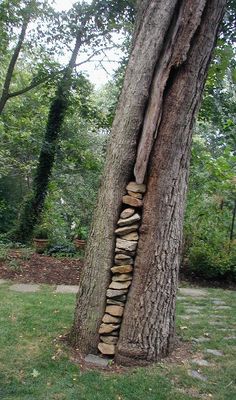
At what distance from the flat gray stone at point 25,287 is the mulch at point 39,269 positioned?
0.18m

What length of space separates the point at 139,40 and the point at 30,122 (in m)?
7.44

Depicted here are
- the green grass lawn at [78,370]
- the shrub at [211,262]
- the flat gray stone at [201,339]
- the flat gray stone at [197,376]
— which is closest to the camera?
the green grass lawn at [78,370]

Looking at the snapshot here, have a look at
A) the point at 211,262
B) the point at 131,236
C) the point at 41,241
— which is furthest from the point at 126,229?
the point at 41,241

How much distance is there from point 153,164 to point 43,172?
6.69 m

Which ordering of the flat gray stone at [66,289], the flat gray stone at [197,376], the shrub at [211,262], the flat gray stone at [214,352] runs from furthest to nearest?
the shrub at [211,262] → the flat gray stone at [66,289] → the flat gray stone at [214,352] → the flat gray stone at [197,376]

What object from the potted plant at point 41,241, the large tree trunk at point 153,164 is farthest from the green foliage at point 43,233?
the large tree trunk at point 153,164

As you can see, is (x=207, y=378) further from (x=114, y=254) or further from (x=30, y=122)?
(x=30, y=122)

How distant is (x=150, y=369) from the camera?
253 cm

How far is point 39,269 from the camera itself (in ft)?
17.3

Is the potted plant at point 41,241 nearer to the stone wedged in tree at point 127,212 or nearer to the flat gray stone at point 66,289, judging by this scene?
the flat gray stone at point 66,289

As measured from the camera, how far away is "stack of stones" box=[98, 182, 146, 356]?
2635 mm

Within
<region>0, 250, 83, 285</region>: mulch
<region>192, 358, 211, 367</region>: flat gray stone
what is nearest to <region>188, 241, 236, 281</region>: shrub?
<region>0, 250, 83, 285</region>: mulch

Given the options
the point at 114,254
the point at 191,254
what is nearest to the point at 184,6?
the point at 114,254

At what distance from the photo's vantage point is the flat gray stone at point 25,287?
14.0ft
